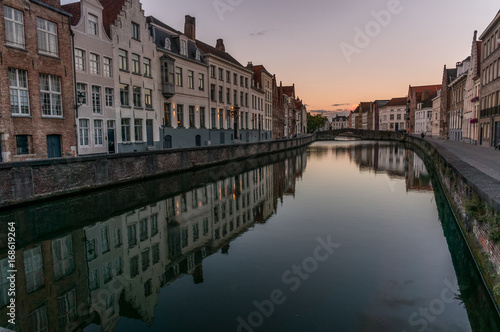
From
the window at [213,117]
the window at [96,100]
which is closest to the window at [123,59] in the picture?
the window at [96,100]

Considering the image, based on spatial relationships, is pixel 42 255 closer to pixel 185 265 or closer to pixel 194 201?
pixel 185 265

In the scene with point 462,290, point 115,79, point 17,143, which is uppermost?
point 115,79

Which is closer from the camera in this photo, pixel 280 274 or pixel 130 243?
pixel 280 274

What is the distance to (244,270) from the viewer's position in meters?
8.18

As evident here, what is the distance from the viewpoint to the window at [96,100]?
79.3 feet

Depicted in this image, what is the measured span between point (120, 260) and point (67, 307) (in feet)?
8.51

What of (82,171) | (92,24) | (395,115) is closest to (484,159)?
(82,171)

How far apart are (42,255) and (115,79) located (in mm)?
19518

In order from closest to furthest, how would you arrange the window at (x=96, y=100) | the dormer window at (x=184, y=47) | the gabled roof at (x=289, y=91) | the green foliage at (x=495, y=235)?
the green foliage at (x=495, y=235) → the window at (x=96, y=100) → the dormer window at (x=184, y=47) → the gabled roof at (x=289, y=91)

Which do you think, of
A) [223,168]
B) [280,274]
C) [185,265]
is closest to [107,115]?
[223,168]

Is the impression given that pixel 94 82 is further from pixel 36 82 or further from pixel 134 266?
pixel 134 266

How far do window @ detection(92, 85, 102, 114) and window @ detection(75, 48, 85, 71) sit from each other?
157 cm

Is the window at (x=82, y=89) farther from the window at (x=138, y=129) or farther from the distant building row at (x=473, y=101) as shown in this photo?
the distant building row at (x=473, y=101)

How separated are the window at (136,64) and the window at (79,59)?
4.99 metres
